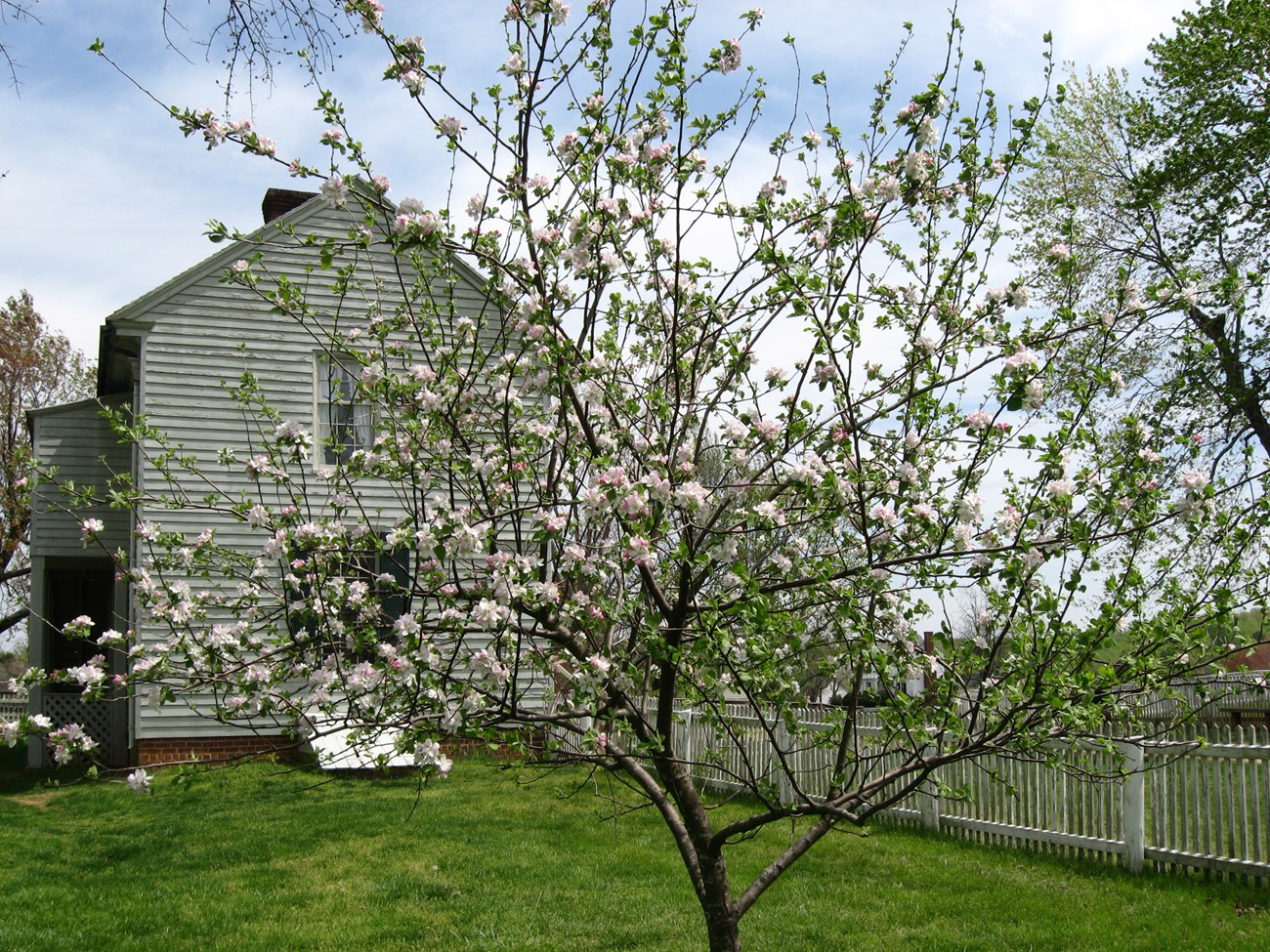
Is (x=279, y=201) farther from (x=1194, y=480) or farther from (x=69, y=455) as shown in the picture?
(x=1194, y=480)

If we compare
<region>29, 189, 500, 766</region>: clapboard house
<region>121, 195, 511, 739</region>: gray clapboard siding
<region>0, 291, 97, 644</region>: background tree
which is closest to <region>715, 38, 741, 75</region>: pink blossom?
<region>29, 189, 500, 766</region>: clapboard house

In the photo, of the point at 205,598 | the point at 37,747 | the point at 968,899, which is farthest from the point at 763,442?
the point at 37,747

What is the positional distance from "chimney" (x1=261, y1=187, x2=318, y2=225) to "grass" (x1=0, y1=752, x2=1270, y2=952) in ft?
29.2

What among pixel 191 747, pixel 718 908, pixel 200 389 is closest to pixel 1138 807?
pixel 718 908

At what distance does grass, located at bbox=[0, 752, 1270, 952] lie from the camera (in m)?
6.73

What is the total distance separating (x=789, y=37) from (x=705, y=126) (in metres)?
0.50

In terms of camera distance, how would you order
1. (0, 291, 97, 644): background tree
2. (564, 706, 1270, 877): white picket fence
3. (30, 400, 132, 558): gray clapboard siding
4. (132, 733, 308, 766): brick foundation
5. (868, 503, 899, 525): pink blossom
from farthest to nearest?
(0, 291, 97, 644): background tree
(30, 400, 132, 558): gray clapboard siding
(132, 733, 308, 766): brick foundation
(564, 706, 1270, 877): white picket fence
(868, 503, 899, 525): pink blossom

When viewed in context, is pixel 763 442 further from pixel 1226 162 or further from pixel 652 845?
pixel 1226 162

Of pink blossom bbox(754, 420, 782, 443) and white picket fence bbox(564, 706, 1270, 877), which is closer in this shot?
pink blossom bbox(754, 420, 782, 443)

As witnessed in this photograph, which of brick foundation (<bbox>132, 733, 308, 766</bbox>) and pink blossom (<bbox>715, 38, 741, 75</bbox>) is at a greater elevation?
pink blossom (<bbox>715, 38, 741, 75</bbox>)

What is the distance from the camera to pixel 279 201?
16.3 m

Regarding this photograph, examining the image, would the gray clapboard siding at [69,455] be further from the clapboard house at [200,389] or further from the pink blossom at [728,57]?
the pink blossom at [728,57]

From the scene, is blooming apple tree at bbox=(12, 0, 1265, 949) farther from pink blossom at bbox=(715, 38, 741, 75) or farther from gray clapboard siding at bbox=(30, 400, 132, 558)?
gray clapboard siding at bbox=(30, 400, 132, 558)

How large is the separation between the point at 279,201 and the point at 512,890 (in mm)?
11667
